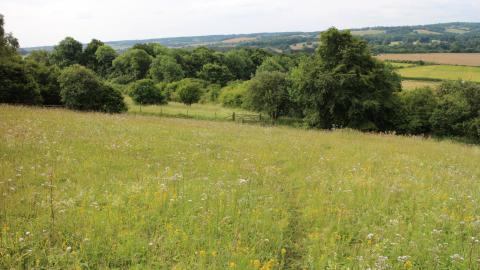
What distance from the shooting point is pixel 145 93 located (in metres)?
74.6

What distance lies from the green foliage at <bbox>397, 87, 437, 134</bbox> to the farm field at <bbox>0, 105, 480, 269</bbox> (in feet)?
108

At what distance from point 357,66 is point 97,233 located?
37.9m

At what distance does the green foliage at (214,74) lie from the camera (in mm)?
113250

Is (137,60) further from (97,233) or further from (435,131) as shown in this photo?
(97,233)

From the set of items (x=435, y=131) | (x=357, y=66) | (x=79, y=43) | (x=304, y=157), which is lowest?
(x=435, y=131)

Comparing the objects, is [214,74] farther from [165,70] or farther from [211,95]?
[211,95]

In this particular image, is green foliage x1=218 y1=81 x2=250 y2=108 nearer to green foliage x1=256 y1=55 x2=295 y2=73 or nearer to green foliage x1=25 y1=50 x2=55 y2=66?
green foliage x1=256 y1=55 x2=295 y2=73

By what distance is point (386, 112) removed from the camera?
1681 inches

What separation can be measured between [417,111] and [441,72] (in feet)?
195

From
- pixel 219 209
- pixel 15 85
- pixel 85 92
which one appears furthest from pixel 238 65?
pixel 219 209

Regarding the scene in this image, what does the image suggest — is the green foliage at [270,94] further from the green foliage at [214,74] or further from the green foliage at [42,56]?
the green foliage at [42,56]

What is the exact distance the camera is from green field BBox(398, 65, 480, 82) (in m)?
84.9

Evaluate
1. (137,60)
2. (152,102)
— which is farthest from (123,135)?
(137,60)

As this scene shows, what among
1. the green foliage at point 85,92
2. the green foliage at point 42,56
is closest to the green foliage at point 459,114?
the green foliage at point 85,92
